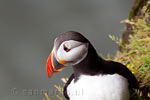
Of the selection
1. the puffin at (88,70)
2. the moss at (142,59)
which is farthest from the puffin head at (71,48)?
the moss at (142,59)

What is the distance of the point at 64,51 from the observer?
100 centimetres

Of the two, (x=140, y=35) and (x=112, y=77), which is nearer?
(x=112, y=77)

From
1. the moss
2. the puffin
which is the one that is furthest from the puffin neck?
the moss

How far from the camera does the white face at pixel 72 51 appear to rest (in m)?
0.98

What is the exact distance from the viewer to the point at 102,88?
99 cm

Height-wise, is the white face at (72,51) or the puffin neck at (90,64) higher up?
the white face at (72,51)

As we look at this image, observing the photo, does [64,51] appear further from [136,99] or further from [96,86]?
[136,99]

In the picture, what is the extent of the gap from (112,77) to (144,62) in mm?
263

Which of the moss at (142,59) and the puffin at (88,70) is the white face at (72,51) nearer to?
the puffin at (88,70)

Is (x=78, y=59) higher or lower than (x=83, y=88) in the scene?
higher

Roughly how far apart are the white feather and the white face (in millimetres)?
75

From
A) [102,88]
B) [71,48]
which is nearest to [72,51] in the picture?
[71,48]

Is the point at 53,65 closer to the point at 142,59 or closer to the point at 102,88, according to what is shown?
the point at 102,88

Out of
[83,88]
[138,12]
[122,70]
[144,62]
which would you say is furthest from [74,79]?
[138,12]
